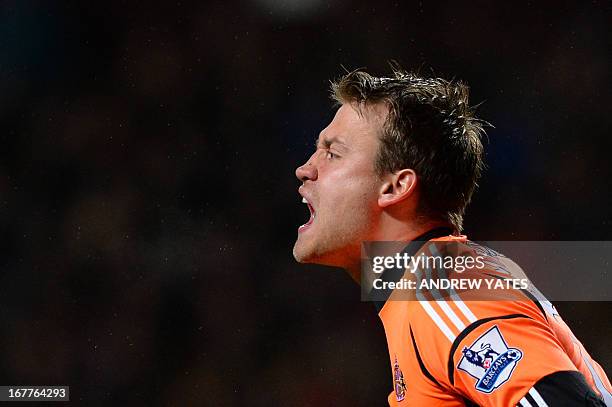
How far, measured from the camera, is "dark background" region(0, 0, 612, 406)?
3941 millimetres

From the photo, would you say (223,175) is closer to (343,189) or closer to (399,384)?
(343,189)

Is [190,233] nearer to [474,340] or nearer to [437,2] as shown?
[437,2]

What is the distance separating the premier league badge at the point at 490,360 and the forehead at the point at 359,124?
2.31ft

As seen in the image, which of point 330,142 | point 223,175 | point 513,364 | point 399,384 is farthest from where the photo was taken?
point 223,175

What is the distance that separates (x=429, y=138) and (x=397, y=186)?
155 millimetres

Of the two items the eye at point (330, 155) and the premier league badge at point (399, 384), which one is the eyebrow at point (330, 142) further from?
the premier league badge at point (399, 384)

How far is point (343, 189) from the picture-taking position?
1.83 m

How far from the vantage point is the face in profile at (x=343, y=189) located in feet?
5.98

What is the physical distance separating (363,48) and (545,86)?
3.41ft

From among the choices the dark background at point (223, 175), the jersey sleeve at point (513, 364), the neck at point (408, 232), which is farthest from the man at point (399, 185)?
the dark background at point (223, 175)

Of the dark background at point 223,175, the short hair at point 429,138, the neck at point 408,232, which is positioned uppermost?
the dark background at point 223,175

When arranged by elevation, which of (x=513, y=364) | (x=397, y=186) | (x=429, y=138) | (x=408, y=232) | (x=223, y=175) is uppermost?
(x=223, y=175)

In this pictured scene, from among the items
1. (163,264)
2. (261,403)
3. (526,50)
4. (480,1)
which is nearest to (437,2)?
(480,1)

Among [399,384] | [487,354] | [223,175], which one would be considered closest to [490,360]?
[487,354]
